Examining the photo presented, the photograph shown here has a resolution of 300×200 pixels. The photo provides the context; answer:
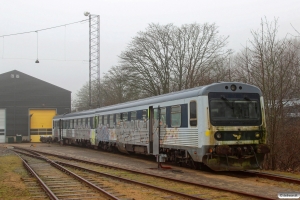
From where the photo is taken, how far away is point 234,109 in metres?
13.3

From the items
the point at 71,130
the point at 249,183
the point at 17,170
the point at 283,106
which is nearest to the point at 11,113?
the point at 71,130

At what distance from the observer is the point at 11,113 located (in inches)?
2079

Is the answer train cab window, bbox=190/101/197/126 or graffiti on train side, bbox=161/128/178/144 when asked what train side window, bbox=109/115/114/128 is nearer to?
graffiti on train side, bbox=161/128/178/144

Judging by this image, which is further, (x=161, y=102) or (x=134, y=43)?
(x=134, y=43)

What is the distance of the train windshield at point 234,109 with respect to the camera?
514 inches

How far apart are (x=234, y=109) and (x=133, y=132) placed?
743cm

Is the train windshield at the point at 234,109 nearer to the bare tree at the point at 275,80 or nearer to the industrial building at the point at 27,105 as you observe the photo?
the bare tree at the point at 275,80

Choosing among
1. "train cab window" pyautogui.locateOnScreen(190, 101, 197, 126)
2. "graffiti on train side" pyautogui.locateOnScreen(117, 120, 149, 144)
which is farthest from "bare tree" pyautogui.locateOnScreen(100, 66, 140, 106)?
"train cab window" pyautogui.locateOnScreen(190, 101, 197, 126)

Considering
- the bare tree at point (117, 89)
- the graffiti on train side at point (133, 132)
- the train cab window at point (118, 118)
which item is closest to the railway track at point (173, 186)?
the graffiti on train side at point (133, 132)

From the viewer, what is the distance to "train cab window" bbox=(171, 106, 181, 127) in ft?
48.0

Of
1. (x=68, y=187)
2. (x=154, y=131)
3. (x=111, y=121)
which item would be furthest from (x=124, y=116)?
(x=68, y=187)

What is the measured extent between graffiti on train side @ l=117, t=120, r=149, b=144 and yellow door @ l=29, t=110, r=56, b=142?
34566mm

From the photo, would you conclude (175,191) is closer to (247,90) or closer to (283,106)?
(247,90)

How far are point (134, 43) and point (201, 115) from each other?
25.4 meters
